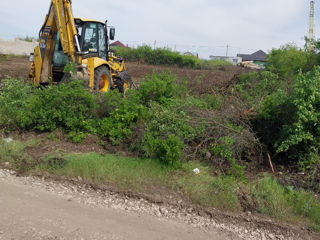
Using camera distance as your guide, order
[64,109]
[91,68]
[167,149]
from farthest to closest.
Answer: [91,68], [64,109], [167,149]

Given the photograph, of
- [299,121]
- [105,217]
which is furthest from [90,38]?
[105,217]

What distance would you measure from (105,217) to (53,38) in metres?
7.24

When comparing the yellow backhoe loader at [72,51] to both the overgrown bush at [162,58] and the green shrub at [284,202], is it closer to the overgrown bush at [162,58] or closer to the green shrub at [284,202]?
the green shrub at [284,202]

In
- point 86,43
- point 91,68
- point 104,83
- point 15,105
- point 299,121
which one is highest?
point 86,43

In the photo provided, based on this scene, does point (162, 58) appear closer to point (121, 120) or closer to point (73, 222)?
point (121, 120)

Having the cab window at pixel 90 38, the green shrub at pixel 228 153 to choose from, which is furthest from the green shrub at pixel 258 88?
the cab window at pixel 90 38

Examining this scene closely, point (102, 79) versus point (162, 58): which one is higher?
point (162, 58)

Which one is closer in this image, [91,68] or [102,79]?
[91,68]

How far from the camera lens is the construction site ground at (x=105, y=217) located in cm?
384

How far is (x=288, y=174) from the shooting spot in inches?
230

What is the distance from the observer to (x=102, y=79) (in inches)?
412

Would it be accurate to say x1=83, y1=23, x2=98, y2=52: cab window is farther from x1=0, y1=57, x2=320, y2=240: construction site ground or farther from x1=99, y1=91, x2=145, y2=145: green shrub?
x1=0, y1=57, x2=320, y2=240: construction site ground

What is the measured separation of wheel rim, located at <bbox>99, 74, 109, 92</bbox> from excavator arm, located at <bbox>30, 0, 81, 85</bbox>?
1.45 metres

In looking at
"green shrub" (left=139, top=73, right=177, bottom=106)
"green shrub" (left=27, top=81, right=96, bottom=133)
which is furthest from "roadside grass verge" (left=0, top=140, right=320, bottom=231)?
"green shrub" (left=139, top=73, right=177, bottom=106)
